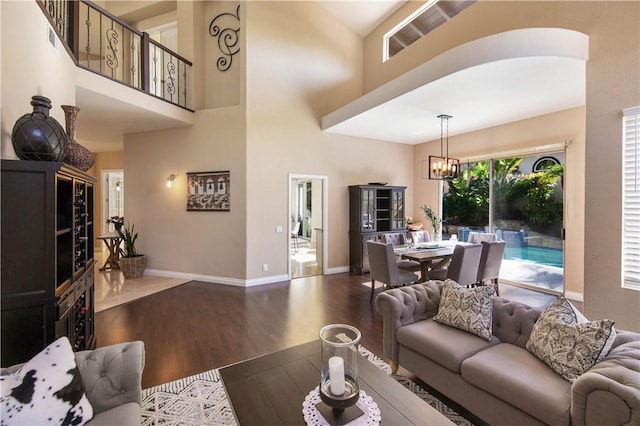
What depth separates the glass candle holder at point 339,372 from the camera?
1.38 m

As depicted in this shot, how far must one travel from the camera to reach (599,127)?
2.99 meters

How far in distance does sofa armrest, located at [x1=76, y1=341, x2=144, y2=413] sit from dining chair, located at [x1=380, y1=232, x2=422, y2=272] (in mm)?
3903

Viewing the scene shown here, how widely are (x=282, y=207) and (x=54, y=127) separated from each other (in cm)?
397

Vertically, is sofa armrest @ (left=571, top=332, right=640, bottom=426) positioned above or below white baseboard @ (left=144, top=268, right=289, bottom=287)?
above

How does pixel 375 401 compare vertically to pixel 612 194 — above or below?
below

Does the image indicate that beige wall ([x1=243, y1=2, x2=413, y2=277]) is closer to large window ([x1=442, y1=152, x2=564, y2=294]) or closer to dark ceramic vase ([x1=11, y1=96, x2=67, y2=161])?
large window ([x1=442, y1=152, x2=564, y2=294])

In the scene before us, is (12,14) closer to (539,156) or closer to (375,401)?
(375,401)

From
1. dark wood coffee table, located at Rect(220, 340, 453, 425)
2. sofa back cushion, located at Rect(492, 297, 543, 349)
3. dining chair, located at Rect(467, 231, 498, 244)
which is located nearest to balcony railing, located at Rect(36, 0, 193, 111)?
dark wood coffee table, located at Rect(220, 340, 453, 425)

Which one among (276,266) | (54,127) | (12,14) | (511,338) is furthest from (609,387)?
(276,266)

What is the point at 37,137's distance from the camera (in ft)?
6.13

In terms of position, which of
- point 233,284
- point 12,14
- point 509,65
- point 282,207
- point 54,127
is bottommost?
point 233,284

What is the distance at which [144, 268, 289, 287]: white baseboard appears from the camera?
5406 mm

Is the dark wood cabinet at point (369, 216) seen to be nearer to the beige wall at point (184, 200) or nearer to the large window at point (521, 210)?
the large window at point (521, 210)

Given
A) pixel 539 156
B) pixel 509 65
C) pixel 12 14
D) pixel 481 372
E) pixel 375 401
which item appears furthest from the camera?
pixel 539 156
